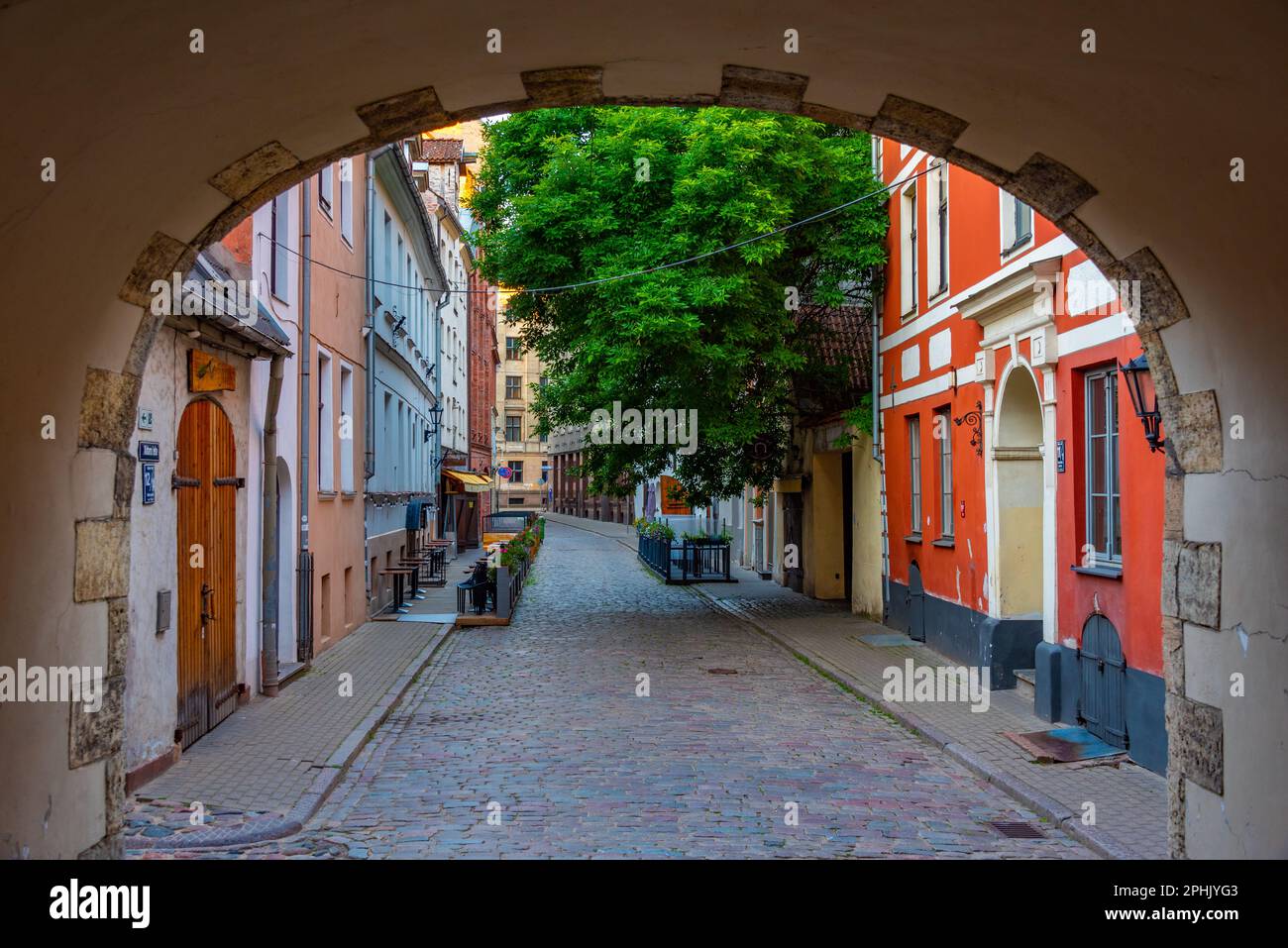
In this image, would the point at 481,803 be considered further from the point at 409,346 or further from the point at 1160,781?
the point at 409,346

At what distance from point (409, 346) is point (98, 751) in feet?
67.2

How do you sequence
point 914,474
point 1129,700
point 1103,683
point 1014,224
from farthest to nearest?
point 914,474 → point 1014,224 → point 1103,683 → point 1129,700

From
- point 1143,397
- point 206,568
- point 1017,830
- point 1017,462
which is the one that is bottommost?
point 1017,830

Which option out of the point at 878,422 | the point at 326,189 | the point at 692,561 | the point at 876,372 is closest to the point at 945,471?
the point at 878,422

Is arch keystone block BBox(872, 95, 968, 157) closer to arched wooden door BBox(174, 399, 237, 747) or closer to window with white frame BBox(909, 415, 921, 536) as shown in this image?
arched wooden door BBox(174, 399, 237, 747)

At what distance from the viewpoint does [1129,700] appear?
8984mm

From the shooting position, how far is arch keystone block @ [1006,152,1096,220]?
501 cm

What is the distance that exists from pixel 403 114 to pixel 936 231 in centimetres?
1157

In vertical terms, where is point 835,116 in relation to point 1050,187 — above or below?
above

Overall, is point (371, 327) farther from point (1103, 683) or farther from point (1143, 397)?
point (1143, 397)

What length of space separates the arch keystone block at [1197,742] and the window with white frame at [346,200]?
13.6 meters

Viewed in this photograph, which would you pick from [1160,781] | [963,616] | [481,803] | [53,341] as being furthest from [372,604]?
[53,341]

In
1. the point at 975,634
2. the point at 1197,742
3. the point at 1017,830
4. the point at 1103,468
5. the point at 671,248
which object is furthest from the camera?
the point at 671,248

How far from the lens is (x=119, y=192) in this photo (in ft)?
14.1
